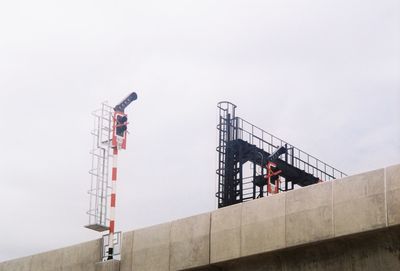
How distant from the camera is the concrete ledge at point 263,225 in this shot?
58.7 feet

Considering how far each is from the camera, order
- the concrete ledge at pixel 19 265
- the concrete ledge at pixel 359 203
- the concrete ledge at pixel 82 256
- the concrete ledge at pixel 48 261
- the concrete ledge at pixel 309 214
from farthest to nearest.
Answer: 1. the concrete ledge at pixel 19 265
2. the concrete ledge at pixel 48 261
3. the concrete ledge at pixel 82 256
4. the concrete ledge at pixel 309 214
5. the concrete ledge at pixel 359 203

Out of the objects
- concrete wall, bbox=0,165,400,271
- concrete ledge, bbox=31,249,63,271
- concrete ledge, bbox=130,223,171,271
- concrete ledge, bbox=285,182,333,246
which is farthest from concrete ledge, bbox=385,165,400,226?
concrete ledge, bbox=31,249,63,271

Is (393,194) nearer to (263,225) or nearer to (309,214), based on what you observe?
(309,214)

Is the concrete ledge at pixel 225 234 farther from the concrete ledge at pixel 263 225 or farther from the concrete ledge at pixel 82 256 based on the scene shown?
the concrete ledge at pixel 82 256

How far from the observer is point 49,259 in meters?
24.3

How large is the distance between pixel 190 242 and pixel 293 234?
3.29m

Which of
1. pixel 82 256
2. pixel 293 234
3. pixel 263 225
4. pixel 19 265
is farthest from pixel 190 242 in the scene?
pixel 19 265

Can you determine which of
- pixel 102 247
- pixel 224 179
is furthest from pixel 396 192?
pixel 224 179

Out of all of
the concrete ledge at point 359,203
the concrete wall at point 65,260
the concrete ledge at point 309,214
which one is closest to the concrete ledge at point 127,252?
the concrete wall at point 65,260

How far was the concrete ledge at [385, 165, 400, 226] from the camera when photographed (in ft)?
51.7

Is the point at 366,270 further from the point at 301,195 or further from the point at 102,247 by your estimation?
the point at 102,247

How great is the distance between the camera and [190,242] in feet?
65.4

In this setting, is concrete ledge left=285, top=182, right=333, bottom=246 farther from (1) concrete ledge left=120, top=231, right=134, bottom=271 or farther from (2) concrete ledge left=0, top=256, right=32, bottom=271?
(2) concrete ledge left=0, top=256, right=32, bottom=271

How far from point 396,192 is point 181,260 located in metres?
6.24
